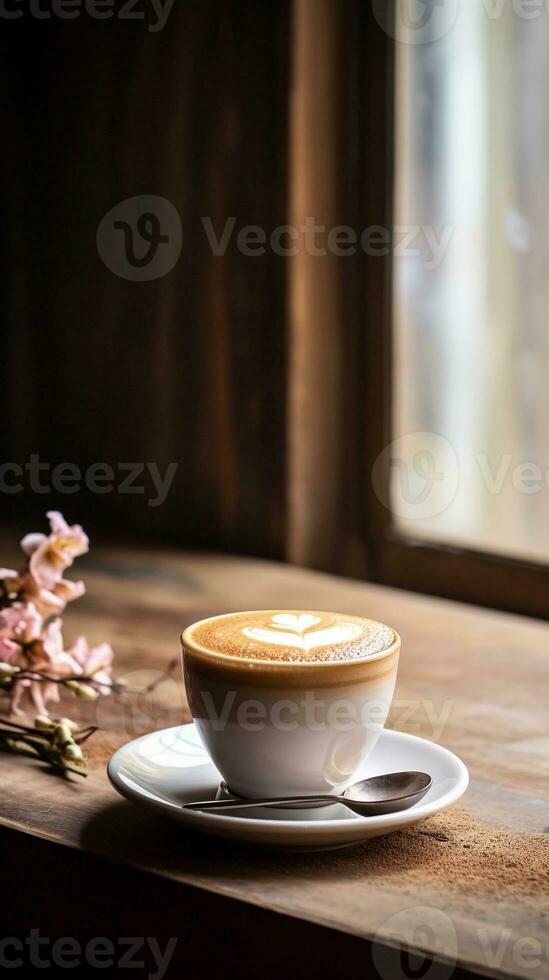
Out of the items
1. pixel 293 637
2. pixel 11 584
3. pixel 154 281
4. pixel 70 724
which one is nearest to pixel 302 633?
pixel 293 637

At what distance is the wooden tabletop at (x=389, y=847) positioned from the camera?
637 mm

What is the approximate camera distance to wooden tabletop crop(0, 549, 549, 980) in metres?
0.64

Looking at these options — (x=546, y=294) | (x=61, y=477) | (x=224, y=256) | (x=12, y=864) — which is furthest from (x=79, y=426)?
(x=12, y=864)

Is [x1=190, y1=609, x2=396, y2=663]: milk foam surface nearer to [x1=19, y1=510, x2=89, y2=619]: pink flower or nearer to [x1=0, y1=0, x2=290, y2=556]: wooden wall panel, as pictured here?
[x1=19, y1=510, x2=89, y2=619]: pink flower

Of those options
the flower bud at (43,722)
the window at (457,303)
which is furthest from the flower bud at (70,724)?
the window at (457,303)

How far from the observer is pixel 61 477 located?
1.95 m

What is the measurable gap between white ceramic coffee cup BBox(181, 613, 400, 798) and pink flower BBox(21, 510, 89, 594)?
0.30 m

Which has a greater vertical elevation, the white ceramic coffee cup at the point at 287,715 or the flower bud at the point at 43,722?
the white ceramic coffee cup at the point at 287,715

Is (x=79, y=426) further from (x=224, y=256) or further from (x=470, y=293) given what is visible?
(x=470, y=293)

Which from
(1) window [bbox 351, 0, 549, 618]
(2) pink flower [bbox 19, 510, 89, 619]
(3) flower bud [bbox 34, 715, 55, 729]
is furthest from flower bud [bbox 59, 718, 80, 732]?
(1) window [bbox 351, 0, 549, 618]

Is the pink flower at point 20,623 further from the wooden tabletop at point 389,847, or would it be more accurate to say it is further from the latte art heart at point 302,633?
the latte art heart at point 302,633

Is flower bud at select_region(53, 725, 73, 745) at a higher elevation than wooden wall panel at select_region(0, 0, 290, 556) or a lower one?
lower

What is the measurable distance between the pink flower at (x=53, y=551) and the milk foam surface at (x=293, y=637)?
0.85 feet

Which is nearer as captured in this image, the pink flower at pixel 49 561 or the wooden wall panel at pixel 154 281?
the pink flower at pixel 49 561
